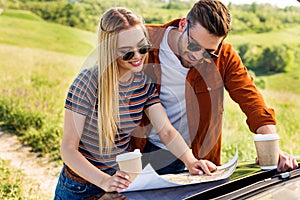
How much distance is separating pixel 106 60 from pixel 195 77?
514 millimetres

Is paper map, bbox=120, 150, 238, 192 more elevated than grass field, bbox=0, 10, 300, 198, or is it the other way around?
paper map, bbox=120, 150, 238, 192

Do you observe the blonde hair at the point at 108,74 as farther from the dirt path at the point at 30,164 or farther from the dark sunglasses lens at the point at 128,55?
the dirt path at the point at 30,164

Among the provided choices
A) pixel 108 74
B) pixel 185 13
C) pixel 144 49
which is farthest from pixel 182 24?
pixel 185 13

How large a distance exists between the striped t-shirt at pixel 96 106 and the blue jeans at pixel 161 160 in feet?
0.69

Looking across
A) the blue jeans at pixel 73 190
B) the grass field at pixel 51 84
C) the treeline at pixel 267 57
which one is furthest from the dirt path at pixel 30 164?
the treeline at pixel 267 57

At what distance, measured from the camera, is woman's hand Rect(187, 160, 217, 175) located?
1.99 meters

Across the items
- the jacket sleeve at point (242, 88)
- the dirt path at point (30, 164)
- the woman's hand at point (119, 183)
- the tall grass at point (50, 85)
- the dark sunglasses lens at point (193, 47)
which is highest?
the dark sunglasses lens at point (193, 47)

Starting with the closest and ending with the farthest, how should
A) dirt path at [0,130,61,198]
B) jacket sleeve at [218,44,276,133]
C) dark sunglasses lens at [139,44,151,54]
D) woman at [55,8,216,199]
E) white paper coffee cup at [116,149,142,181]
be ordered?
white paper coffee cup at [116,149,142,181], woman at [55,8,216,199], dark sunglasses lens at [139,44,151,54], jacket sleeve at [218,44,276,133], dirt path at [0,130,61,198]

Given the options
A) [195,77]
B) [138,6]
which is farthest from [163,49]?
[138,6]

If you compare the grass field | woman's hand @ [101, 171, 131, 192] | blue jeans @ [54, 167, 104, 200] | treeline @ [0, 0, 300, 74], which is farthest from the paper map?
treeline @ [0, 0, 300, 74]

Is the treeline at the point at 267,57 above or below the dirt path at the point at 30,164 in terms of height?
above

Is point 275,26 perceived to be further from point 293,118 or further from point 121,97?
point 121,97

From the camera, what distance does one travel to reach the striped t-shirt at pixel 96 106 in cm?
197

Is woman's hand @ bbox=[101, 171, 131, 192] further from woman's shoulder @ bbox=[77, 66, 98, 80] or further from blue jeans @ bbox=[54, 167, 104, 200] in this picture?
woman's shoulder @ bbox=[77, 66, 98, 80]
